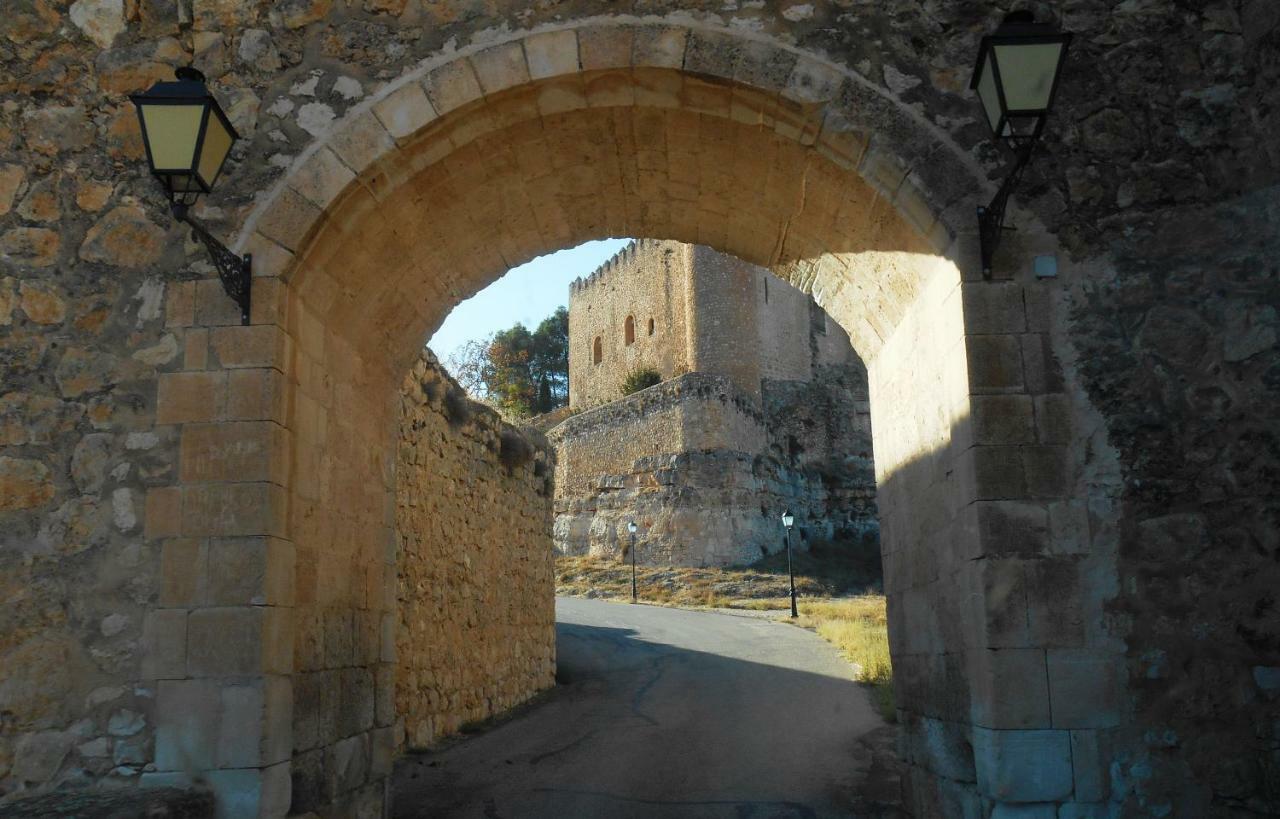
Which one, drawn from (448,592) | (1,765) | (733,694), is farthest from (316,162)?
(733,694)

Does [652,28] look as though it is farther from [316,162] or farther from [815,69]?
[316,162]

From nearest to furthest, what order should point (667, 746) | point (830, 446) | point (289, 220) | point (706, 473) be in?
point (289, 220) < point (667, 746) < point (706, 473) < point (830, 446)

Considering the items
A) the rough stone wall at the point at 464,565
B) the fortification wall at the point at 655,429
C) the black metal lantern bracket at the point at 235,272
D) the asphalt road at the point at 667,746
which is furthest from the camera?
the fortification wall at the point at 655,429

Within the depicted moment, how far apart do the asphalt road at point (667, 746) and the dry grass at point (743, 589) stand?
12.1 ft

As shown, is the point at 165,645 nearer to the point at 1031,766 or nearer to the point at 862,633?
the point at 1031,766

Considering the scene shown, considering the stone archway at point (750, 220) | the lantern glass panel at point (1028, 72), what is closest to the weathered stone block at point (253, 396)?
the stone archway at point (750, 220)

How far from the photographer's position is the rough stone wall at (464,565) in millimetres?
7453

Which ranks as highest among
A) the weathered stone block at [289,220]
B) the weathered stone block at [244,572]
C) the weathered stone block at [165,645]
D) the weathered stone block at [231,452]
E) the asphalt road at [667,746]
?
the weathered stone block at [289,220]

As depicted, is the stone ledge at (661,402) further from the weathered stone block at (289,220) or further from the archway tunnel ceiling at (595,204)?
the weathered stone block at (289,220)

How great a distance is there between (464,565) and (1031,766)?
6.02 meters

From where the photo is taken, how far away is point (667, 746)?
7.89 metres

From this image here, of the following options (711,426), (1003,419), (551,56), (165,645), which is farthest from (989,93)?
(711,426)

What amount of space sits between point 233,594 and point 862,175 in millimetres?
3232

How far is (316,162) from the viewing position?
14.3 ft
